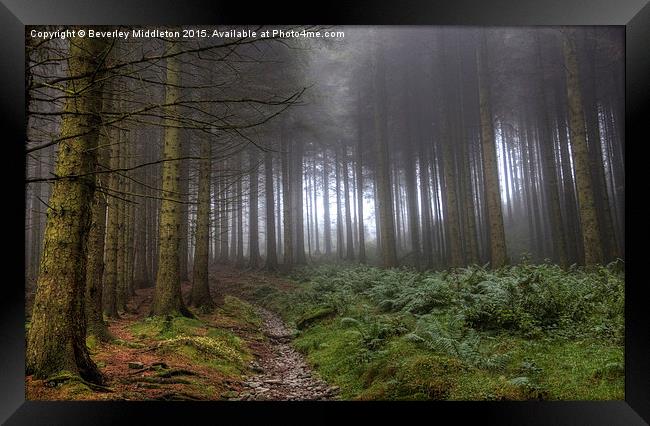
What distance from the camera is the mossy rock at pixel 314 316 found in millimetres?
5447

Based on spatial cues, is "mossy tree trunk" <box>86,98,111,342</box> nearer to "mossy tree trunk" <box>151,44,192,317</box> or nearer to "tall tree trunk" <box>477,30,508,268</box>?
"mossy tree trunk" <box>151,44,192,317</box>

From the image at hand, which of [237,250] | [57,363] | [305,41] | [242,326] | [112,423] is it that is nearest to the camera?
[57,363]

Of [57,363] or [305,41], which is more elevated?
[305,41]

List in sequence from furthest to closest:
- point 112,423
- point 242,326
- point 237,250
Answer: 1. point 237,250
2. point 242,326
3. point 112,423

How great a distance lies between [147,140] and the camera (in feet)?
18.7

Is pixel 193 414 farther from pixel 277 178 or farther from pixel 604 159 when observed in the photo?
pixel 604 159

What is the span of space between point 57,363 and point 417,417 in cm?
426

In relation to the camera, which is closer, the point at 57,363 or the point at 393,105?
the point at 57,363

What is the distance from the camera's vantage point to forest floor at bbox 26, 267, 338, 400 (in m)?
4.62

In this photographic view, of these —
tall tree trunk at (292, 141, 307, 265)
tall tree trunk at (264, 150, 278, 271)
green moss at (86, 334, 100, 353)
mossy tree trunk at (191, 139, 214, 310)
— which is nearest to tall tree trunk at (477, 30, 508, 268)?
tall tree trunk at (292, 141, 307, 265)

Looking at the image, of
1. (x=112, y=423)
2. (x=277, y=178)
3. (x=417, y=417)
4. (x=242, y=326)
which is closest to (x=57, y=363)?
(x=112, y=423)

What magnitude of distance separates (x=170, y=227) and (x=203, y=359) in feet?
6.43

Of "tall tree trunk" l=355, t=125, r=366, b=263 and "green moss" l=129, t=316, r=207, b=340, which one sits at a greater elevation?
"tall tree trunk" l=355, t=125, r=366, b=263

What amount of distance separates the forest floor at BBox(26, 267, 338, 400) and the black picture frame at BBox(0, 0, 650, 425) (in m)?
0.16
